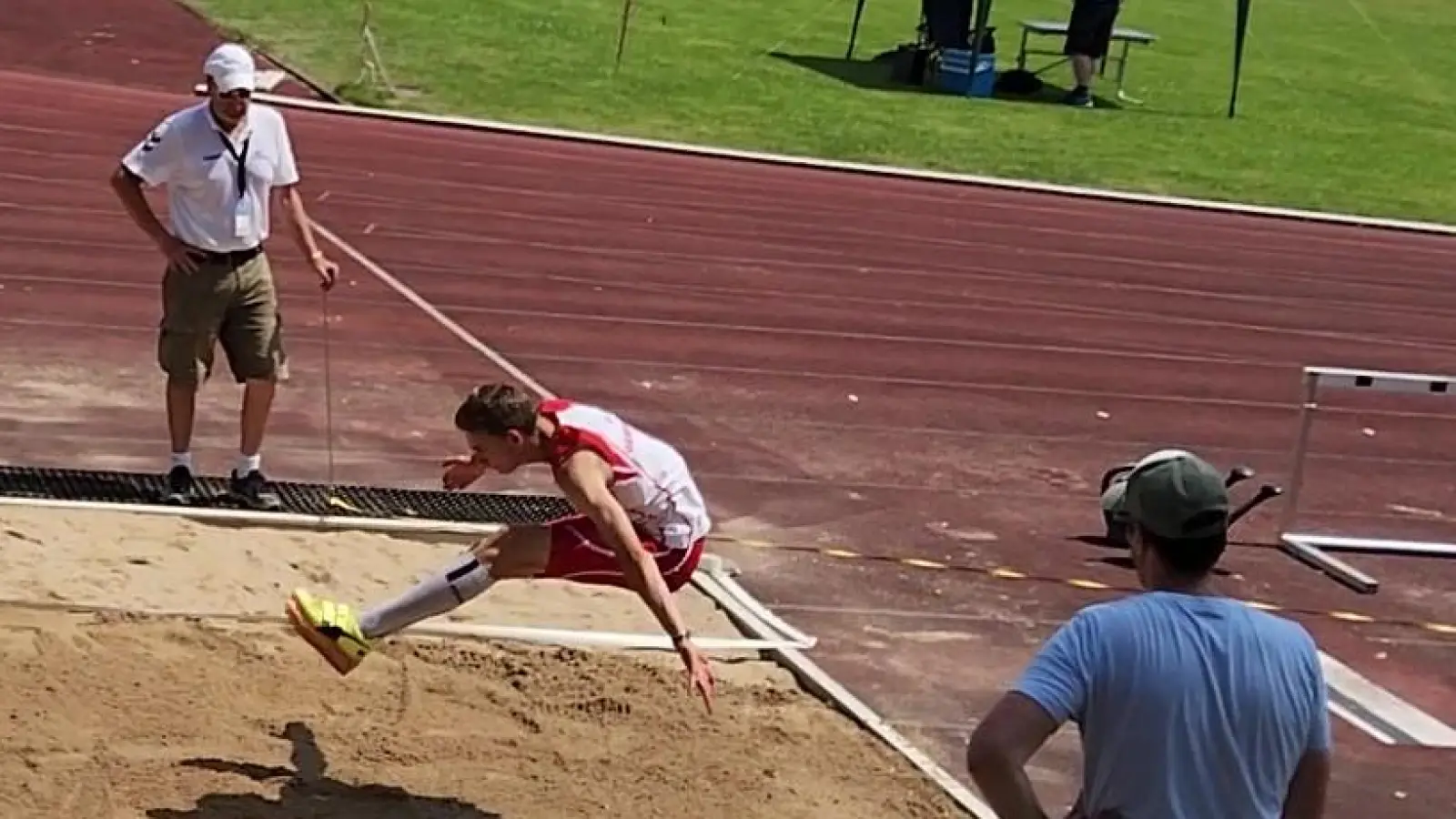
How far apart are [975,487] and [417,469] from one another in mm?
2997

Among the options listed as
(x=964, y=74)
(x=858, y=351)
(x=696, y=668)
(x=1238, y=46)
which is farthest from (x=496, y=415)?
(x=1238, y=46)

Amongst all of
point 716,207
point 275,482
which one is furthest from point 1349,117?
point 275,482

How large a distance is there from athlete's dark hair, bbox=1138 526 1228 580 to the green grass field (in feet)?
78.7

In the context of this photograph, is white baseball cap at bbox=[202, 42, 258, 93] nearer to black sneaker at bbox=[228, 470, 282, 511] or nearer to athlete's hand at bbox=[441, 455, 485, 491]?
black sneaker at bbox=[228, 470, 282, 511]

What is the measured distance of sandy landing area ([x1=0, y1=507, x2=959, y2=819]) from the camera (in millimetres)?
7262

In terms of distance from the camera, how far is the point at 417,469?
11648mm

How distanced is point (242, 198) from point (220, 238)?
20 centimetres

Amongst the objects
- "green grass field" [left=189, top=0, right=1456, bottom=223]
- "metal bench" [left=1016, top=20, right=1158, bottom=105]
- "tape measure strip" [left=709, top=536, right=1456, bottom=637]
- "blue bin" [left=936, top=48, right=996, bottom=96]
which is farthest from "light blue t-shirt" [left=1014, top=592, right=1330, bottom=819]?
"metal bench" [left=1016, top=20, right=1158, bottom=105]

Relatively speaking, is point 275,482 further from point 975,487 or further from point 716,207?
point 716,207

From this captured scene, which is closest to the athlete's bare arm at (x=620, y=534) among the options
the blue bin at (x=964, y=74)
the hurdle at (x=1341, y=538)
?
the hurdle at (x=1341, y=538)

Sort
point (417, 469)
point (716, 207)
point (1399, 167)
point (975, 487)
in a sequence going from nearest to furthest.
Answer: point (417, 469), point (975, 487), point (716, 207), point (1399, 167)

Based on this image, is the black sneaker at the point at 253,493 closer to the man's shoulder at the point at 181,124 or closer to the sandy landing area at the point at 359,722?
the sandy landing area at the point at 359,722

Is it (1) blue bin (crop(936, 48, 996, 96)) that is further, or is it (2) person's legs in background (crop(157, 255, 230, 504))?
(1) blue bin (crop(936, 48, 996, 96))

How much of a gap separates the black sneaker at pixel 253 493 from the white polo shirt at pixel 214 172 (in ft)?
3.34
